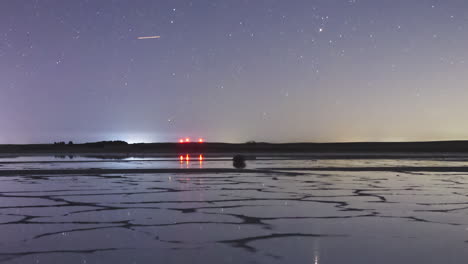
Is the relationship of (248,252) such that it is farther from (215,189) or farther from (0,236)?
(215,189)

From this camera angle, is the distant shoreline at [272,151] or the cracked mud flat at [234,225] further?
the distant shoreline at [272,151]

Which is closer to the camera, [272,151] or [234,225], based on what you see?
[234,225]

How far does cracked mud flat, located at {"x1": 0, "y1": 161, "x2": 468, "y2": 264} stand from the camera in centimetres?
514

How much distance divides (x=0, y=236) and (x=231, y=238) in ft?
7.81

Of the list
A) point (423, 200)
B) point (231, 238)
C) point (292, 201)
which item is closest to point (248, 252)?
point (231, 238)

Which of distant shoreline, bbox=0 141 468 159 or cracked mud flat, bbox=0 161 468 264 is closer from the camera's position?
cracked mud flat, bbox=0 161 468 264

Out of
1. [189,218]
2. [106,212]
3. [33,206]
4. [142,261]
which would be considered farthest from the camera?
[33,206]

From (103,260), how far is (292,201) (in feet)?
15.8

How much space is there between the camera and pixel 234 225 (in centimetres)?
680

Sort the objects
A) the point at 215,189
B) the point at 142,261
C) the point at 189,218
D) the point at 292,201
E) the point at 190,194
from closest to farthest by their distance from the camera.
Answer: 1. the point at 142,261
2. the point at 189,218
3. the point at 292,201
4. the point at 190,194
5. the point at 215,189

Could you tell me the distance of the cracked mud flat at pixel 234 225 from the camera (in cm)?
514

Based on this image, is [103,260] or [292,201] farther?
[292,201]

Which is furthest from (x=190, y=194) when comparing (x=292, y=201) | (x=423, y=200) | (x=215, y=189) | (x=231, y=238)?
(x=231, y=238)

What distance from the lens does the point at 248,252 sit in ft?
17.2
